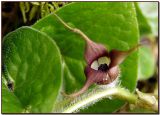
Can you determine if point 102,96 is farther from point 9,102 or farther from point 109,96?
point 9,102

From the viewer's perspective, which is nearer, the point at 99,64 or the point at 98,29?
the point at 99,64

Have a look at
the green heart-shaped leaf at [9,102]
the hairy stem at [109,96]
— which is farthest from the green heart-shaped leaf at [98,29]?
the green heart-shaped leaf at [9,102]

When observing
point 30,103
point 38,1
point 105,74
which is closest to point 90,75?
point 105,74

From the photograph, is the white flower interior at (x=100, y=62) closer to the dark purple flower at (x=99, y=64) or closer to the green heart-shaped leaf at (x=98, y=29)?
the dark purple flower at (x=99, y=64)

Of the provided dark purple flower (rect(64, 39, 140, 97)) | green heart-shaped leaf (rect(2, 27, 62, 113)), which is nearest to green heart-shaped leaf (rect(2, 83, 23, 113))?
green heart-shaped leaf (rect(2, 27, 62, 113))

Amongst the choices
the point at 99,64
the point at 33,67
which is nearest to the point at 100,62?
the point at 99,64

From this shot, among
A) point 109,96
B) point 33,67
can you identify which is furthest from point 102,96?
point 33,67

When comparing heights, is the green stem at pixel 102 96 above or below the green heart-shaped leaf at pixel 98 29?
below

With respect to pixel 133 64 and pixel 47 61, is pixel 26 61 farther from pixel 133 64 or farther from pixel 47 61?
pixel 133 64
